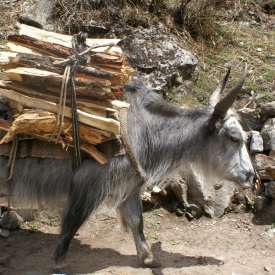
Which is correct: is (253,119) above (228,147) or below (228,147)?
above

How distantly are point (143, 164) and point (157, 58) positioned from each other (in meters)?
2.41

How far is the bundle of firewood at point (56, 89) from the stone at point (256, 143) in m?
→ 2.24

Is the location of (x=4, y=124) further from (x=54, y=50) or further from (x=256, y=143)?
(x=256, y=143)

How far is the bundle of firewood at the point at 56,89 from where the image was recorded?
14.0 feet

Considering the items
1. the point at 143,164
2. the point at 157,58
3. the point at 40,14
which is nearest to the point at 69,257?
the point at 143,164

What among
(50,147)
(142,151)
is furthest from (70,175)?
(142,151)

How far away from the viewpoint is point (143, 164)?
15.7 feet

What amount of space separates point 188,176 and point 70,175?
5.33ft

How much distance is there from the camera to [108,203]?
4.73 metres

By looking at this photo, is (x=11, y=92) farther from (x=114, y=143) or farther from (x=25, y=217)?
(x=25, y=217)

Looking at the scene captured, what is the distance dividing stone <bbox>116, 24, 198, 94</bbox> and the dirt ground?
1704 mm

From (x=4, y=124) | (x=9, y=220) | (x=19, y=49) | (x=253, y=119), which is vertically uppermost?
(x=19, y=49)

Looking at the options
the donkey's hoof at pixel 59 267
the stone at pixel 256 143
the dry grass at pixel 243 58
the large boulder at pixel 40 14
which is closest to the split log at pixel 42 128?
the donkey's hoof at pixel 59 267

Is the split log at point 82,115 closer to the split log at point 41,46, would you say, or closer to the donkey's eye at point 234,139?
the split log at point 41,46
